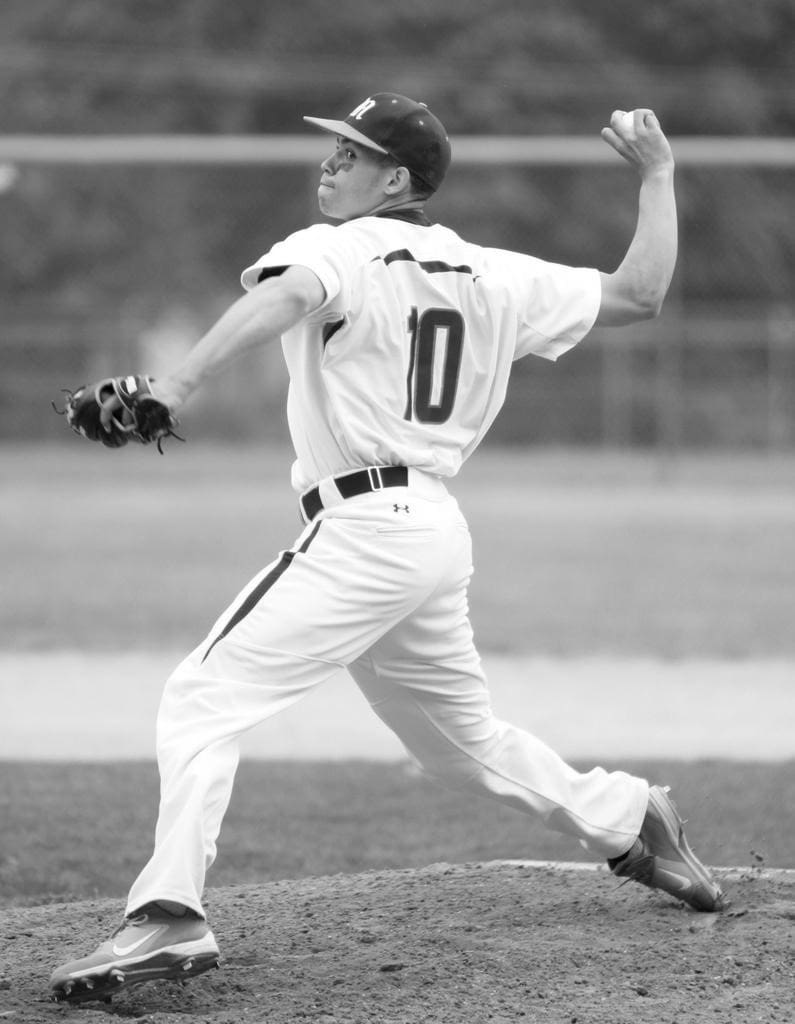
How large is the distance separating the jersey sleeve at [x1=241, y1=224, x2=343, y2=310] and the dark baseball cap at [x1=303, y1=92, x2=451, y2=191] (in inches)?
14.3

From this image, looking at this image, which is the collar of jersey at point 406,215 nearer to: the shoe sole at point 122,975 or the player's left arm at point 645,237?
the player's left arm at point 645,237

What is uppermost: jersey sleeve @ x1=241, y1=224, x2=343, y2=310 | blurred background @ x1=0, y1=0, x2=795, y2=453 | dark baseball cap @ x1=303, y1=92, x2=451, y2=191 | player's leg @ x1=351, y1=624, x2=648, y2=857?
blurred background @ x1=0, y1=0, x2=795, y2=453

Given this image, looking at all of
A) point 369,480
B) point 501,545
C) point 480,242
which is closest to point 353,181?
point 369,480

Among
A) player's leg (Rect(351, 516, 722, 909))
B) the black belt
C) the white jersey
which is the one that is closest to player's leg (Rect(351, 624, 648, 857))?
player's leg (Rect(351, 516, 722, 909))

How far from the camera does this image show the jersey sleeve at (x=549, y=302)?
3891 mm

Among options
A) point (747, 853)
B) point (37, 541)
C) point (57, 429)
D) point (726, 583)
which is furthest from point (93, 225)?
point (747, 853)

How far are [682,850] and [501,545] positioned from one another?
391 inches

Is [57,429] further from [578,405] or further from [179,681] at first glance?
[179,681]

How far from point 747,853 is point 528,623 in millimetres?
4738

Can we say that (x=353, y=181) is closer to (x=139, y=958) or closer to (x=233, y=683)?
(x=233, y=683)

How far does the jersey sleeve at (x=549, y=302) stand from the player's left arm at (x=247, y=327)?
0.71 meters

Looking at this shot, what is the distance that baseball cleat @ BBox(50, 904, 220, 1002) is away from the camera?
3.27 metres

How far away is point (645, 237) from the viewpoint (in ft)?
13.1

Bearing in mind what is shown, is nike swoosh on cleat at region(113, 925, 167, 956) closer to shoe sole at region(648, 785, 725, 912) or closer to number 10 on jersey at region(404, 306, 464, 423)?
number 10 on jersey at region(404, 306, 464, 423)
